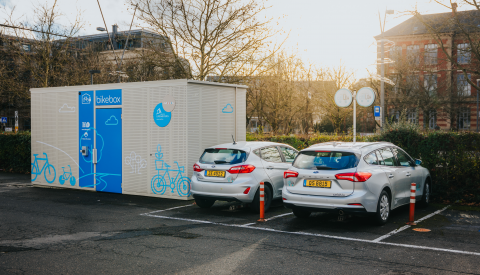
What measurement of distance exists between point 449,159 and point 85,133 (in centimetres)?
1060

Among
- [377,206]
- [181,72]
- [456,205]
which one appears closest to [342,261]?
[377,206]

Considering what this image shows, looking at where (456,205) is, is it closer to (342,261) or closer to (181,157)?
(342,261)

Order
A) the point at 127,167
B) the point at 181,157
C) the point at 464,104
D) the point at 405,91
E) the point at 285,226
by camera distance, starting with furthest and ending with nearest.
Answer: the point at 464,104 → the point at 405,91 → the point at 127,167 → the point at 181,157 → the point at 285,226

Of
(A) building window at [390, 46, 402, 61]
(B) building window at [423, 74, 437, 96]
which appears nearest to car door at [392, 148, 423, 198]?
(B) building window at [423, 74, 437, 96]

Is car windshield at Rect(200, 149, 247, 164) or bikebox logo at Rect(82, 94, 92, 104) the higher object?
bikebox logo at Rect(82, 94, 92, 104)

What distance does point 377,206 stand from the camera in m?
7.44

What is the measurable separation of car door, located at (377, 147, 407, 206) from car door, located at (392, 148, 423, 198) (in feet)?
0.63

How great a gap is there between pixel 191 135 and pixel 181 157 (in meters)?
0.65

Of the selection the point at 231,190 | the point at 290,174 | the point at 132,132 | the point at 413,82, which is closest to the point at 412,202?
the point at 290,174

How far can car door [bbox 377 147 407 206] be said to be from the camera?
26.5 ft

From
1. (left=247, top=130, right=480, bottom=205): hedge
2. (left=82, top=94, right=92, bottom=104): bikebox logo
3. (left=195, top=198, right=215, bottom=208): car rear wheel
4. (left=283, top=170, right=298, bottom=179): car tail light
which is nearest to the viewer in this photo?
(left=283, top=170, right=298, bottom=179): car tail light

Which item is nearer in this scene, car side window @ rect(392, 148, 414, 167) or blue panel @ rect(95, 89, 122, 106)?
car side window @ rect(392, 148, 414, 167)

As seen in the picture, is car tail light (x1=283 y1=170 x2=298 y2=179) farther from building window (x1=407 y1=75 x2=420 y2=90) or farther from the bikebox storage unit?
building window (x1=407 y1=75 x2=420 y2=90)

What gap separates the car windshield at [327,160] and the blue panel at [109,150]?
6480 millimetres
